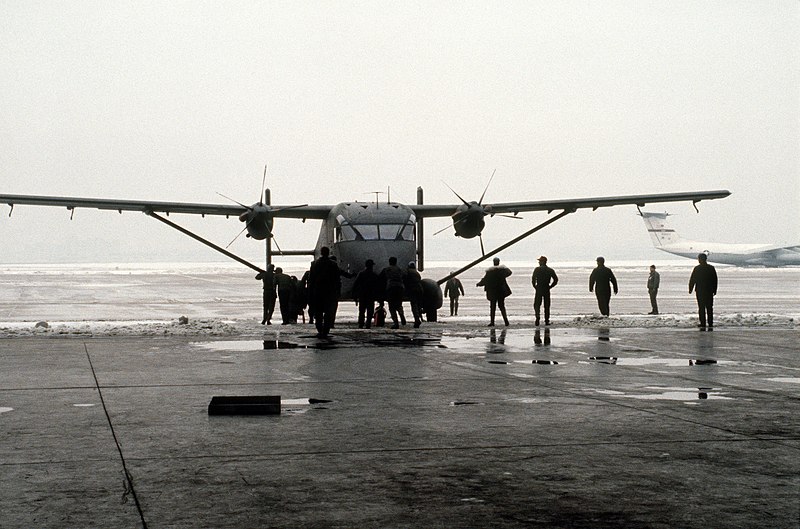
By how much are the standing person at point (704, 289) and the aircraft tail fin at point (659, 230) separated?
122812 millimetres

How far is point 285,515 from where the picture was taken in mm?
5117

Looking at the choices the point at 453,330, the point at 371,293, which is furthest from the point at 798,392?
the point at 371,293

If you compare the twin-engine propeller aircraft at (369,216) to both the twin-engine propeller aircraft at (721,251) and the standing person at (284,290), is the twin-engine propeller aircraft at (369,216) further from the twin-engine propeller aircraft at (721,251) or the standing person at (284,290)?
the twin-engine propeller aircraft at (721,251)

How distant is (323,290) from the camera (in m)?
19.3

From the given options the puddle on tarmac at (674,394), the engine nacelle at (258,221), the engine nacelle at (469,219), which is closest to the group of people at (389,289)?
the engine nacelle at (258,221)

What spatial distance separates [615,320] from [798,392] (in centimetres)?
1351

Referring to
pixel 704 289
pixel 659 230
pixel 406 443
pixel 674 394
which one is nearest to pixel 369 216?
pixel 704 289

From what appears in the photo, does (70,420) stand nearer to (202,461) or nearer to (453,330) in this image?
(202,461)

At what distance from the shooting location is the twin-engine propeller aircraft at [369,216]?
25.0 m

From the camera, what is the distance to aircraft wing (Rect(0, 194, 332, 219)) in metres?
26.3

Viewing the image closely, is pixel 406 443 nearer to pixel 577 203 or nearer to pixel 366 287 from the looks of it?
pixel 366 287

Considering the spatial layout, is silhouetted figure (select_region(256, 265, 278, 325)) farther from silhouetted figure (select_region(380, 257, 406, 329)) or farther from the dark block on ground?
the dark block on ground

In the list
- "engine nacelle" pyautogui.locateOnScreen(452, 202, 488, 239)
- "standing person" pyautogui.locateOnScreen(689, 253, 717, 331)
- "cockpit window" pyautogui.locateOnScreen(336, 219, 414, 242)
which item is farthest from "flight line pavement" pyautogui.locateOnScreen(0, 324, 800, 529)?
"engine nacelle" pyautogui.locateOnScreen(452, 202, 488, 239)

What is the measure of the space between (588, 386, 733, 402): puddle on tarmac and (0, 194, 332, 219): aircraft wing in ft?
61.0
